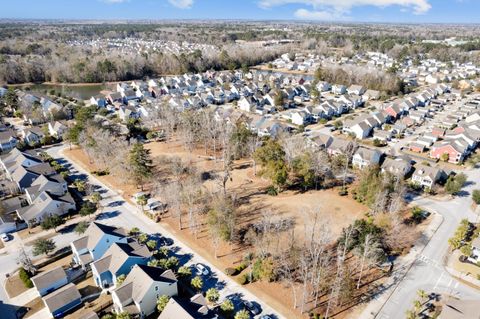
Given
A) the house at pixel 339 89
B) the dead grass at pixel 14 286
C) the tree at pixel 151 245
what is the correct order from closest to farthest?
the dead grass at pixel 14 286, the tree at pixel 151 245, the house at pixel 339 89

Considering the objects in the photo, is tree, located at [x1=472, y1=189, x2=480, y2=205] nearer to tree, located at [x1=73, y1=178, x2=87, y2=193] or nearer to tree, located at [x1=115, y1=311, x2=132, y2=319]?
tree, located at [x1=115, y1=311, x2=132, y2=319]

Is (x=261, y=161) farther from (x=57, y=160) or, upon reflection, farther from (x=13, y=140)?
(x=13, y=140)

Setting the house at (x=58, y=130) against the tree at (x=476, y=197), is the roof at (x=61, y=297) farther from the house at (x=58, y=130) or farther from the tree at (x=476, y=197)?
the tree at (x=476, y=197)

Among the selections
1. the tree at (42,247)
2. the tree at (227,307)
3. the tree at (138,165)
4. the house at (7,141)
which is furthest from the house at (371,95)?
the house at (7,141)

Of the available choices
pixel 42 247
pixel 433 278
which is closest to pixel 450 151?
pixel 433 278

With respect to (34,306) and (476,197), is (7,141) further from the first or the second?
(476,197)
